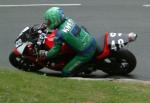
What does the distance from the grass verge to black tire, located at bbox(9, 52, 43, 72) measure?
1879 mm

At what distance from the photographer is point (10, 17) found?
16359mm

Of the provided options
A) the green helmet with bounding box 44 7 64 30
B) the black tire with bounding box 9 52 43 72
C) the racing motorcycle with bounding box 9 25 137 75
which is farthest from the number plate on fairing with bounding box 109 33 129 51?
the black tire with bounding box 9 52 43 72

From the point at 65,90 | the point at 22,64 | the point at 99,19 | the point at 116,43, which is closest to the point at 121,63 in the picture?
the point at 116,43

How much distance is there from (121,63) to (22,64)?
5.54 feet

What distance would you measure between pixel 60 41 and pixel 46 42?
0.38m

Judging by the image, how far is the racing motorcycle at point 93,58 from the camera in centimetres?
1127

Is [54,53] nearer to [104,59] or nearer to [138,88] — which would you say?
[104,59]

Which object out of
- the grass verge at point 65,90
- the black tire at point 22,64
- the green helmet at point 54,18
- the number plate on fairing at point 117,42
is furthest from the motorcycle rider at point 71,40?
the grass verge at point 65,90

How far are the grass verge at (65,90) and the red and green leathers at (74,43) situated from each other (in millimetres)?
1492

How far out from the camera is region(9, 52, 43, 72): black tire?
1178 cm

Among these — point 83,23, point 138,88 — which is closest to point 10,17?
point 83,23

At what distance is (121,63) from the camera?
37.5 ft

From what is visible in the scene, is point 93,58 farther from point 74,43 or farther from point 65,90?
point 65,90

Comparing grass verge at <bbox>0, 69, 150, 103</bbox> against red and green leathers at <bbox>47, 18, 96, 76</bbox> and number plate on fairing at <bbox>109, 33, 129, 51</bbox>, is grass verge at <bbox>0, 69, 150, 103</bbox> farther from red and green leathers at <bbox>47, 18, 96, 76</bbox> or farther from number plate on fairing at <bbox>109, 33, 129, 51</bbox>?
red and green leathers at <bbox>47, 18, 96, 76</bbox>
